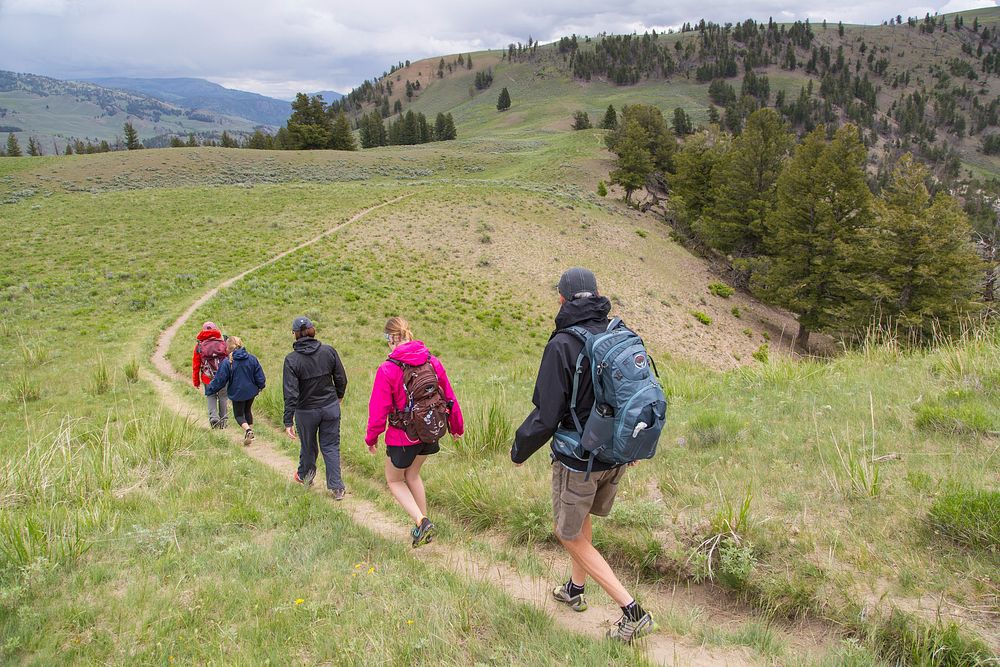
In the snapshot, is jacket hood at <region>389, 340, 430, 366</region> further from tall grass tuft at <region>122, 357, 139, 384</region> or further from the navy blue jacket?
tall grass tuft at <region>122, 357, 139, 384</region>

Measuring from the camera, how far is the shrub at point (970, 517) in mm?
3719

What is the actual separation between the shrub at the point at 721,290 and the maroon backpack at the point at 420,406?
3656cm

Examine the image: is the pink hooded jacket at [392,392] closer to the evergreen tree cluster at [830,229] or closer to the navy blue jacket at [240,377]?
the navy blue jacket at [240,377]

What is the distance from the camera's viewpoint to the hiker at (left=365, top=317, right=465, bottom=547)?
5.11 m

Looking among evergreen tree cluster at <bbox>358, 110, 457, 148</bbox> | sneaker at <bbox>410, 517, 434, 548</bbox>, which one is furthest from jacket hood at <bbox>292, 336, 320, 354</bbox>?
evergreen tree cluster at <bbox>358, 110, 457, 148</bbox>

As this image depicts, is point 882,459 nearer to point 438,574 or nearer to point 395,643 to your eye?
point 438,574

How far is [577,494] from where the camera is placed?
11.8 feet

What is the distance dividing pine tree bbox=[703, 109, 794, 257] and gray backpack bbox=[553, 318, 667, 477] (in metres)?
40.1

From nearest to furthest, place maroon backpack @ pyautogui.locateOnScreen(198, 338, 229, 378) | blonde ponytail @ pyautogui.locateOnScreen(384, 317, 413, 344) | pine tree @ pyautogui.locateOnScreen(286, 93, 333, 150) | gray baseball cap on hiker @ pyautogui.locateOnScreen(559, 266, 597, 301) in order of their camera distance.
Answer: gray baseball cap on hiker @ pyautogui.locateOnScreen(559, 266, 597, 301) < blonde ponytail @ pyautogui.locateOnScreen(384, 317, 413, 344) < maroon backpack @ pyautogui.locateOnScreen(198, 338, 229, 378) < pine tree @ pyautogui.locateOnScreen(286, 93, 333, 150)

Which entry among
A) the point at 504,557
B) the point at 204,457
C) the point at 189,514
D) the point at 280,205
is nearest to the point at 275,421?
the point at 204,457

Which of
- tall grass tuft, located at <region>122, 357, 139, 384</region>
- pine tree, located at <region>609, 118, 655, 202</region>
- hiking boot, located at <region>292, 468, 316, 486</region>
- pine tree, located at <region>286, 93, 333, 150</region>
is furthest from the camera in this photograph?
pine tree, located at <region>286, 93, 333, 150</region>

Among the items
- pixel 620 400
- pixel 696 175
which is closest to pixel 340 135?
pixel 696 175

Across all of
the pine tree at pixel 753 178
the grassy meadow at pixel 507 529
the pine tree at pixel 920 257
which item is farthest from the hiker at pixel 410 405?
the pine tree at pixel 753 178

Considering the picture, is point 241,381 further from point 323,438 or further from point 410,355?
point 410,355
